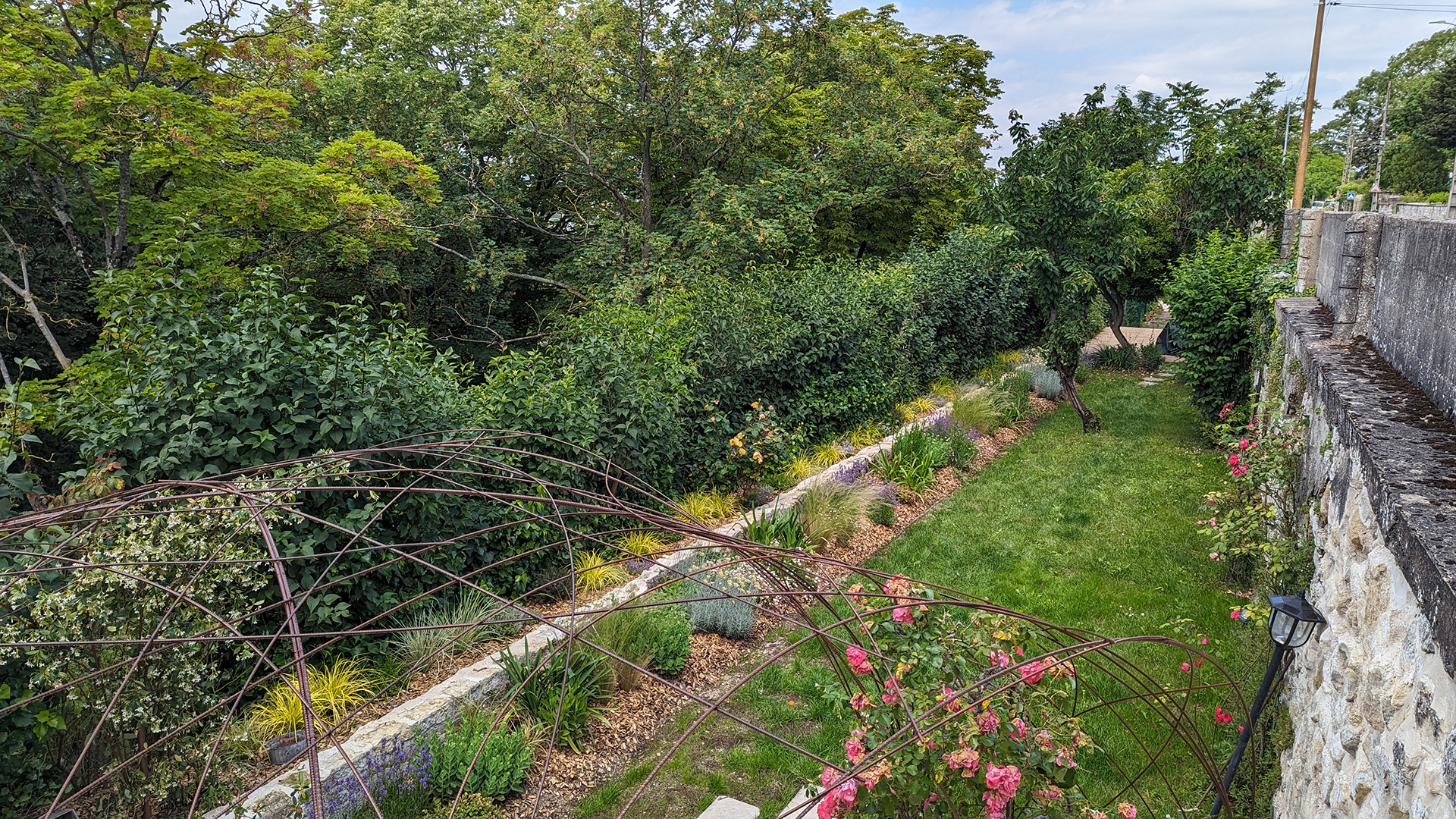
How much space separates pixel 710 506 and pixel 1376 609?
201 inches

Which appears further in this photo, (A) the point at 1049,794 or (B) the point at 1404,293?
(B) the point at 1404,293

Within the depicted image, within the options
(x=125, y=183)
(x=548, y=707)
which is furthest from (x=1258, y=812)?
(x=125, y=183)

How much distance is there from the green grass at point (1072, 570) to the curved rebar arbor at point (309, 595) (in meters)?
0.19

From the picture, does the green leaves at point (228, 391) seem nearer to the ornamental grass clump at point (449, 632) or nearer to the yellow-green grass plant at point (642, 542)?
the ornamental grass clump at point (449, 632)

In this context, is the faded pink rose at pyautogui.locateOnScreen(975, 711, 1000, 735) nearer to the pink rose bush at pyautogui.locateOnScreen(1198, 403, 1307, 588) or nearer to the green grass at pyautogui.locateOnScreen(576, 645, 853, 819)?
the green grass at pyautogui.locateOnScreen(576, 645, 853, 819)

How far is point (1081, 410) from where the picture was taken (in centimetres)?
1036

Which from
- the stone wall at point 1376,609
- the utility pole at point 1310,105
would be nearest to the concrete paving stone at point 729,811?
the stone wall at point 1376,609

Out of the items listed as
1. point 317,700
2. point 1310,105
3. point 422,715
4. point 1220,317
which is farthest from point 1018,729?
point 1310,105

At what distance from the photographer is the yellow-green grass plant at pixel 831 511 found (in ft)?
21.2

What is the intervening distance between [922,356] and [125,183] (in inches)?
386

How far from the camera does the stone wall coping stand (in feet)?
5.15

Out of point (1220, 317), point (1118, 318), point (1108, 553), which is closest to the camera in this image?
point (1108, 553)

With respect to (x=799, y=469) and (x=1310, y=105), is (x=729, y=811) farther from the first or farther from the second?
(x=1310, y=105)

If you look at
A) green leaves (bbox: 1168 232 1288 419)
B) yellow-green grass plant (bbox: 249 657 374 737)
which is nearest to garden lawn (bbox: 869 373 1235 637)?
green leaves (bbox: 1168 232 1288 419)
